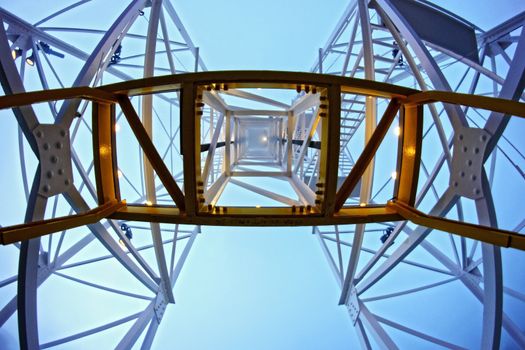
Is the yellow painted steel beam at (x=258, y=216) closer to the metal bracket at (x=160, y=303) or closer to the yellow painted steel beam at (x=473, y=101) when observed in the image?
the yellow painted steel beam at (x=473, y=101)

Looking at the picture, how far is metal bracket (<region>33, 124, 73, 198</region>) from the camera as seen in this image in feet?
12.7

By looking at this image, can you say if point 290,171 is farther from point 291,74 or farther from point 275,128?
point 291,74

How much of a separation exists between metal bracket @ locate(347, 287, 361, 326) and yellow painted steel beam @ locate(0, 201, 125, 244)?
808cm

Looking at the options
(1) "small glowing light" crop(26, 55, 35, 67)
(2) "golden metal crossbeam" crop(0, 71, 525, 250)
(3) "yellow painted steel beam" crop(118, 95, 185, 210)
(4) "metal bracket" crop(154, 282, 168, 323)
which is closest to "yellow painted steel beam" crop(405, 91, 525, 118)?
(2) "golden metal crossbeam" crop(0, 71, 525, 250)

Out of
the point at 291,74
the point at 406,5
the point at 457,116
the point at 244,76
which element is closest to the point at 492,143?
the point at 457,116

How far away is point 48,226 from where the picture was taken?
3.41 m

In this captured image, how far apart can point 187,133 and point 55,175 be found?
2272 mm

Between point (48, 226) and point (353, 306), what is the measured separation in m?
9.01

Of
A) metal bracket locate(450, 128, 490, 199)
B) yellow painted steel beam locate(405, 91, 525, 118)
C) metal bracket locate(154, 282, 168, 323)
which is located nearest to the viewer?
yellow painted steel beam locate(405, 91, 525, 118)

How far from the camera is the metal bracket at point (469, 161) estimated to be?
3.84 m

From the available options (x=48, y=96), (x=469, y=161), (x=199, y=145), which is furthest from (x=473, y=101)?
(x=48, y=96)

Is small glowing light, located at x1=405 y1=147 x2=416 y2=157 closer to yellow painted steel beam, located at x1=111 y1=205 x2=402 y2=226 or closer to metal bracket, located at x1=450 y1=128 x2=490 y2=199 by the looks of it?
metal bracket, located at x1=450 y1=128 x2=490 y2=199

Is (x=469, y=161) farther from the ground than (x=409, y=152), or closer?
closer

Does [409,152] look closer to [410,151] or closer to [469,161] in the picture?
[410,151]
